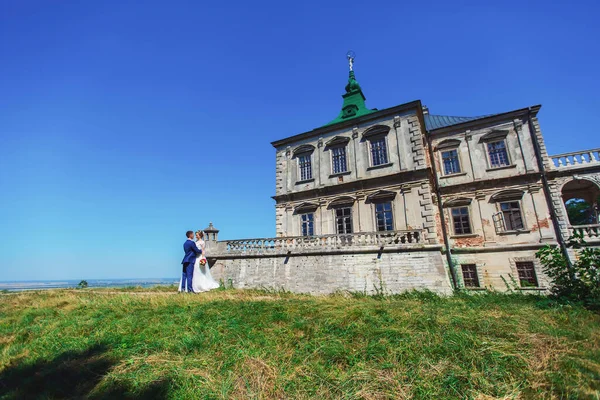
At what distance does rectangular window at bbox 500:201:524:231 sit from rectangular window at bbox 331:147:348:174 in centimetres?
1009

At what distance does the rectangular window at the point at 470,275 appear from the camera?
1661 cm

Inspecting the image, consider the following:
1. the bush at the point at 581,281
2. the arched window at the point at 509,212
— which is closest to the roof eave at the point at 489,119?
the arched window at the point at 509,212

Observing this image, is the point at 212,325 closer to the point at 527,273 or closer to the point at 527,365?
the point at 527,365

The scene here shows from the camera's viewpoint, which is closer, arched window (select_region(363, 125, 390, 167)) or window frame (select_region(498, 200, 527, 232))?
window frame (select_region(498, 200, 527, 232))

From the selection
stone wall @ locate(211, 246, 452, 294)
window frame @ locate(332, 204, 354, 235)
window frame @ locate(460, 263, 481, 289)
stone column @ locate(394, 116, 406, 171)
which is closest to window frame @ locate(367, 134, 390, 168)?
stone column @ locate(394, 116, 406, 171)

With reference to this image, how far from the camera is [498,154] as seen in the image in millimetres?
18062

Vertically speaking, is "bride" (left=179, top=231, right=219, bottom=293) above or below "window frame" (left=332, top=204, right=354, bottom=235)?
below

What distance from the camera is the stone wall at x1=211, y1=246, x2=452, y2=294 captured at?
40.9ft

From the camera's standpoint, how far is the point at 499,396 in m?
3.55

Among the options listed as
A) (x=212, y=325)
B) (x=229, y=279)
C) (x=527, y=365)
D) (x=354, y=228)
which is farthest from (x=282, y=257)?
(x=527, y=365)

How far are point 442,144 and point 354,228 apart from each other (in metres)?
9.27

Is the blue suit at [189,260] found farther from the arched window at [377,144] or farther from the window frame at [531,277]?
the window frame at [531,277]

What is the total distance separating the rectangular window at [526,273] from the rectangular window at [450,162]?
22.2 feet

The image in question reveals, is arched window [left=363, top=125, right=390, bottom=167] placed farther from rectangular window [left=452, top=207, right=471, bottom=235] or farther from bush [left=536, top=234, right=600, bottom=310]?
bush [left=536, top=234, right=600, bottom=310]
